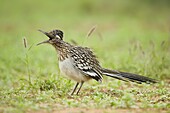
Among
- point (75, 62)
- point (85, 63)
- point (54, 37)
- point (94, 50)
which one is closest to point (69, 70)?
point (75, 62)

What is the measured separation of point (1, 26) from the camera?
1909 cm

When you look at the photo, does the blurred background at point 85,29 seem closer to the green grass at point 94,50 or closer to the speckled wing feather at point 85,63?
the green grass at point 94,50

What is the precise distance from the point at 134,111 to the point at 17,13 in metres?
16.7

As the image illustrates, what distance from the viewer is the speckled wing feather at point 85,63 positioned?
7262mm

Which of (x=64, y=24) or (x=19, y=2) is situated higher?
(x=19, y=2)

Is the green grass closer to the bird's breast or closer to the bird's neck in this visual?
the bird's breast

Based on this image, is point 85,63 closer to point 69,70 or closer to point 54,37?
point 69,70

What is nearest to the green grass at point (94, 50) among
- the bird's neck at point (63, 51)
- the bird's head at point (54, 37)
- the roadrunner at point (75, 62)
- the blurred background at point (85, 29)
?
the blurred background at point (85, 29)

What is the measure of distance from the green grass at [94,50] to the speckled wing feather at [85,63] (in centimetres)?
33

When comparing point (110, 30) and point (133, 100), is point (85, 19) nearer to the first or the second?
point (110, 30)

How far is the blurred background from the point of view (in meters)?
10.9

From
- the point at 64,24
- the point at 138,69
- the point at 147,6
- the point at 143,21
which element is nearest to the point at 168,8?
the point at 147,6

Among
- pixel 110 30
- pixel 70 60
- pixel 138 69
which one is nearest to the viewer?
pixel 70 60

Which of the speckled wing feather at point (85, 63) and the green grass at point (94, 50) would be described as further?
the speckled wing feather at point (85, 63)
